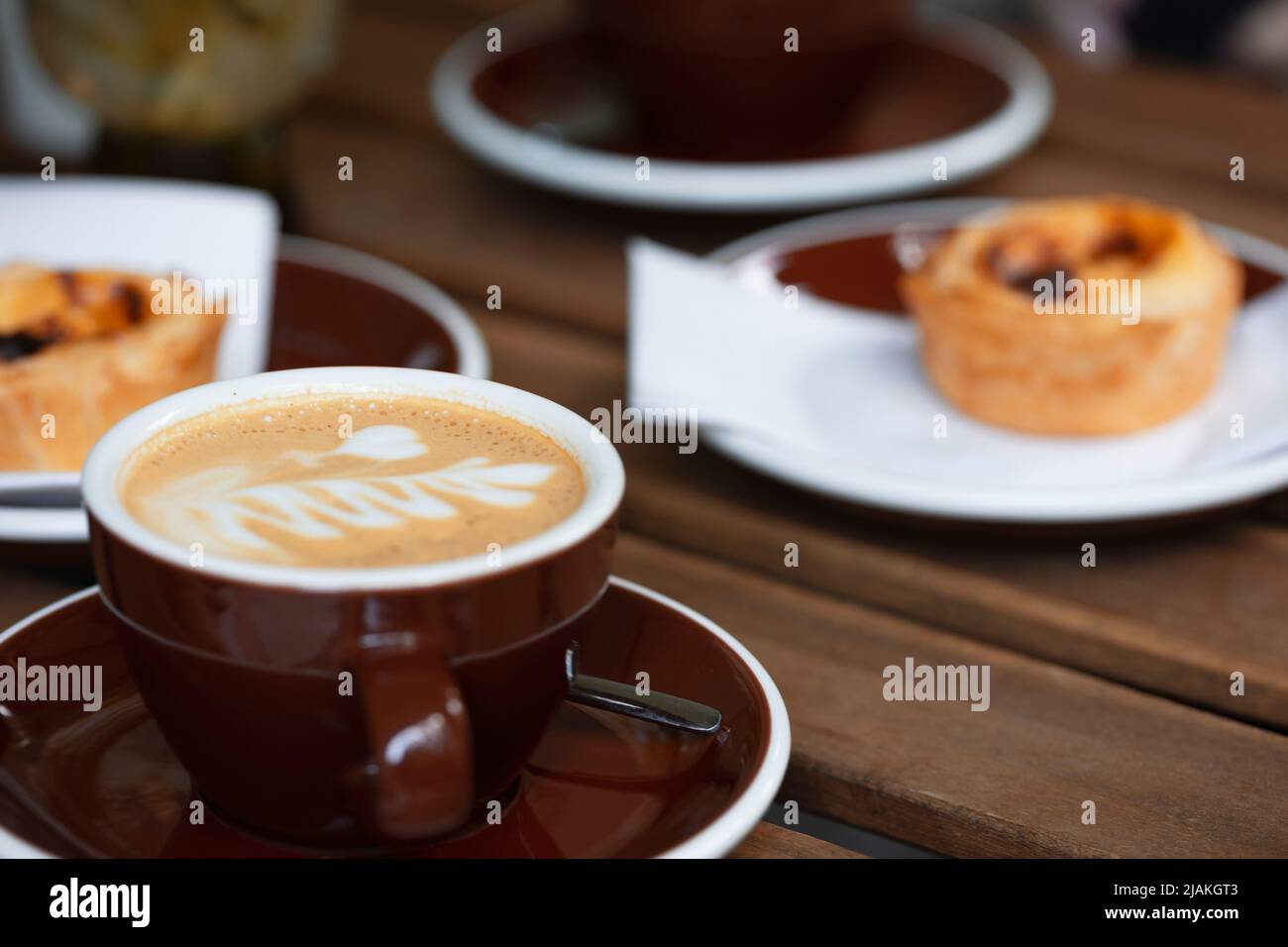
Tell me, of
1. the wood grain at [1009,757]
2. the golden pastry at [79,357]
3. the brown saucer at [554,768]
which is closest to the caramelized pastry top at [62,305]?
the golden pastry at [79,357]

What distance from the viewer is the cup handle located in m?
0.52

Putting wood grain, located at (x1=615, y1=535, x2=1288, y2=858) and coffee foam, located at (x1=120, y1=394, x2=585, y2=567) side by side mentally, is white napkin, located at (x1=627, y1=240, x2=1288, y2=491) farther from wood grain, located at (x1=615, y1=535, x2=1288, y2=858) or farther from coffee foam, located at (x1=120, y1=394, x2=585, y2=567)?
coffee foam, located at (x1=120, y1=394, x2=585, y2=567)

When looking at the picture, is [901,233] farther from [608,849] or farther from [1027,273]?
[608,849]

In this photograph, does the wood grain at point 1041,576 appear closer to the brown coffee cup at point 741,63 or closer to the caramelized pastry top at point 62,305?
the caramelized pastry top at point 62,305

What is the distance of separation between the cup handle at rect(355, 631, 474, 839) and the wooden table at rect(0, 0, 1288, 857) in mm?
189

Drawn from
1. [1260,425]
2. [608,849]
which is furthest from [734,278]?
[608,849]

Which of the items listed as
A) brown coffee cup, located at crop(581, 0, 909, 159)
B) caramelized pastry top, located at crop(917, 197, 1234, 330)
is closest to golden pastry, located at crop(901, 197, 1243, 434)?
caramelized pastry top, located at crop(917, 197, 1234, 330)

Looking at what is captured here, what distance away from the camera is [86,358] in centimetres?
93

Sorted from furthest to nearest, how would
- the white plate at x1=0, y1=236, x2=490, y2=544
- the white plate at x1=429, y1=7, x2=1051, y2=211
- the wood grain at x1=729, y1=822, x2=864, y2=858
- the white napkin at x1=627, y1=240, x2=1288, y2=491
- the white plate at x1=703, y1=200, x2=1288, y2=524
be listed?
the white plate at x1=429, y1=7, x2=1051, y2=211 < the white napkin at x1=627, y1=240, x2=1288, y2=491 < the white plate at x1=703, y1=200, x2=1288, y2=524 < the white plate at x1=0, y1=236, x2=490, y2=544 < the wood grain at x1=729, y1=822, x2=864, y2=858

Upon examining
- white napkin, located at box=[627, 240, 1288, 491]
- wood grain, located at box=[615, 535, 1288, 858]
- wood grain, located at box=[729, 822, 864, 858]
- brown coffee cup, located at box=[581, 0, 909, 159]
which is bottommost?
wood grain, located at box=[729, 822, 864, 858]

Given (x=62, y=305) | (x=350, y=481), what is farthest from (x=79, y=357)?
(x=350, y=481)

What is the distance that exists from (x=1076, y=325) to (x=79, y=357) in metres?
0.65

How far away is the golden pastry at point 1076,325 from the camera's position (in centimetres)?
105
